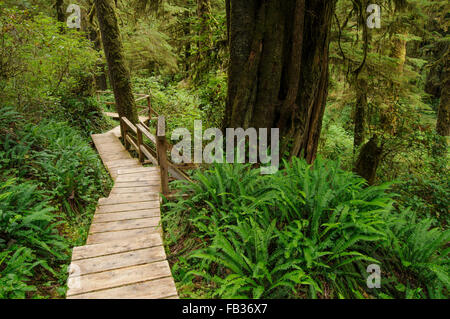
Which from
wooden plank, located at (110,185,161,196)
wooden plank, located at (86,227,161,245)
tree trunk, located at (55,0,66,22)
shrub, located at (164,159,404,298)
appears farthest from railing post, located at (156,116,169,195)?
tree trunk, located at (55,0,66,22)

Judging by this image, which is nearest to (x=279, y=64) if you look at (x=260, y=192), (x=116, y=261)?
(x=260, y=192)

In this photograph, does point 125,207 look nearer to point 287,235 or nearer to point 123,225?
point 123,225

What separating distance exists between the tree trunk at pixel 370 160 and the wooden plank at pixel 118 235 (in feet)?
17.7

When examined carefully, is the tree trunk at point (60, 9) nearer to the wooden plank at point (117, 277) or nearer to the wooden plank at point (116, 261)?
the wooden plank at point (116, 261)

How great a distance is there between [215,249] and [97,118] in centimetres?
1152

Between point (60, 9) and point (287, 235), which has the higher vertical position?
point (60, 9)

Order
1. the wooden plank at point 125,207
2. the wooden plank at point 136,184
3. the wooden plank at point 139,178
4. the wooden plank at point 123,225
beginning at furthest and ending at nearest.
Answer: the wooden plank at point 139,178, the wooden plank at point 136,184, the wooden plank at point 125,207, the wooden plank at point 123,225

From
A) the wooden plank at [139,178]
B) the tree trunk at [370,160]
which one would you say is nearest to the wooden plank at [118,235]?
the wooden plank at [139,178]

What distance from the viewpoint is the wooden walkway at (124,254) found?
2.93m

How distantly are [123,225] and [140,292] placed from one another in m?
1.54

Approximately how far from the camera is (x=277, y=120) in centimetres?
512

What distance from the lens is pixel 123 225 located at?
166 inches

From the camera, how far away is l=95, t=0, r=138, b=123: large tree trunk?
9.25 m
